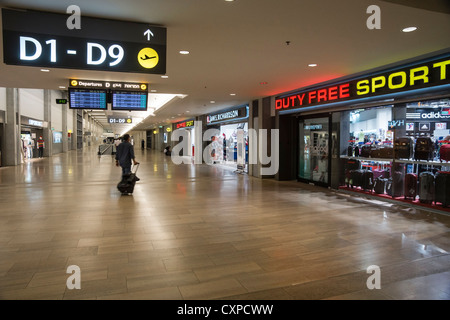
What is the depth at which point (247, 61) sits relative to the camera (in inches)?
237

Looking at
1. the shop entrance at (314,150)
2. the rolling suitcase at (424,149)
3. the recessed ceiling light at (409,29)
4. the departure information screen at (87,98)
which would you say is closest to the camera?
the recessed ceiling light at (409,29)

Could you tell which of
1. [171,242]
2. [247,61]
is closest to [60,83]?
[247,61]

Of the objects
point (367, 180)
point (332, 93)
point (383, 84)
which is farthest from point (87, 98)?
point (367, 180)

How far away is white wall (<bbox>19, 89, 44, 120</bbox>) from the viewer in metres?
16.5

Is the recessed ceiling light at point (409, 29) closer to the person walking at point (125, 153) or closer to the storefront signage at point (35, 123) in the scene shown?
the person walking at point (125, 153)

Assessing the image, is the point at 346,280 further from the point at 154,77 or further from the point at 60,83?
the point at 60,83

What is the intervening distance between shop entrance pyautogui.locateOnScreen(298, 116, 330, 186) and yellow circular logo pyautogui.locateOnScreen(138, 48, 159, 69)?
6.55m

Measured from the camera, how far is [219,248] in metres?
3.95

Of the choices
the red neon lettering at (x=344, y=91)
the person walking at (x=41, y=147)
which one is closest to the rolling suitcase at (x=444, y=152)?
the red neon lettering at (x=344, y=91)

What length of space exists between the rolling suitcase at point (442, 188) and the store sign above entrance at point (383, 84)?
1.89 m

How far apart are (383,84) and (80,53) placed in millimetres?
5906

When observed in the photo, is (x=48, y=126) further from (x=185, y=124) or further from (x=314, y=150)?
(x=314, y=150)

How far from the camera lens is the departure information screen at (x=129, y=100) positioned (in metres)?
8.62

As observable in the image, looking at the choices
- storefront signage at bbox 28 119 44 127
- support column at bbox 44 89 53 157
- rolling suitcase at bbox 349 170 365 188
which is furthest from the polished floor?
support column at bbox 44 89 53 157
